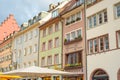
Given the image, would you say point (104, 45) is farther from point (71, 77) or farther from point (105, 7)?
point (71, 77)

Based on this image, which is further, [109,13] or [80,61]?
[80,61]

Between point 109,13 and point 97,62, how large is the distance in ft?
17.5

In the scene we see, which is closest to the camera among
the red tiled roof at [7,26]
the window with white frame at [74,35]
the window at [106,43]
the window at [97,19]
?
the window at [106,43]

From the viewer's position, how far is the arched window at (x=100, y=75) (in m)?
26.2

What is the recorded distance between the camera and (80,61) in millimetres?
30453

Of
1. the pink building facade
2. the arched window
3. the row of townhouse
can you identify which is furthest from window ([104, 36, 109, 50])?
the pink building facade

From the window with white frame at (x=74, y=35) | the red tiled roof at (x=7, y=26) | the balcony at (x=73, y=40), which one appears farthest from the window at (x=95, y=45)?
the red tiled roof at (x=7, y=26)

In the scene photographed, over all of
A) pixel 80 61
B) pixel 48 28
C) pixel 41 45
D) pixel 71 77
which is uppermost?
pixel 48 28

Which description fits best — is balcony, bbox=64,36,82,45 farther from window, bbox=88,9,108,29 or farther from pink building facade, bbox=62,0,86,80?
window, bbox=88,9,108,29

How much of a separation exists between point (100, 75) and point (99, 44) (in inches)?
131

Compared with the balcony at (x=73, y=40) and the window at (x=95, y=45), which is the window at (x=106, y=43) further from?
the balcony at (x=73, y=40)

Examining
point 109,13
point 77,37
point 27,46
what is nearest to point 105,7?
point 109,13

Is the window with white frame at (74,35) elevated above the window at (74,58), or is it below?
above

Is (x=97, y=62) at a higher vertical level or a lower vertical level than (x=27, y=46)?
lower
